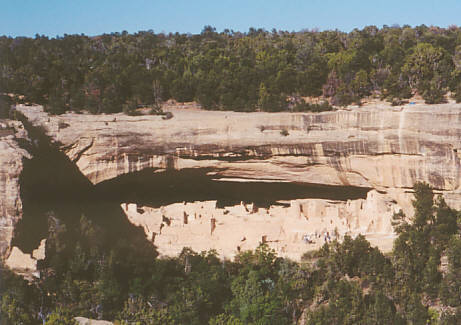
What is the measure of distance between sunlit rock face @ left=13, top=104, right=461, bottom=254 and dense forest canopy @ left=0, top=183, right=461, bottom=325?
0.68 metres

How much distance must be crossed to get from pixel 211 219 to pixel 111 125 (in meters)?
3.15

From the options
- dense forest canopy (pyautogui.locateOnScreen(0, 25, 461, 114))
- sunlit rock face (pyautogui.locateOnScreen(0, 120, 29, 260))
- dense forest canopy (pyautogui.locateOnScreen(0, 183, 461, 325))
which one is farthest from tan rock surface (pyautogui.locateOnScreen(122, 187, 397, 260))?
sunlit rock face (pyautogui.locateOnScreen(0, 120, 29, 260))

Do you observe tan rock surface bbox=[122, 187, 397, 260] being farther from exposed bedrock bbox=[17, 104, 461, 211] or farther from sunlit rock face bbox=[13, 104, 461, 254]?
exposed bedrock bbox=[17, 104, 461, 211]

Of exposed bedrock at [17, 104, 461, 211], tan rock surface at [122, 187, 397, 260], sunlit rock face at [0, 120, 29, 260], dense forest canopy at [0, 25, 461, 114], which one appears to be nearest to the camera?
sunlit rock face at [0, 120, 29, 260]

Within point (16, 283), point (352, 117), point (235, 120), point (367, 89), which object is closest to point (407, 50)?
point (367, 89)

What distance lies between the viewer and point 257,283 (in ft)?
39.0

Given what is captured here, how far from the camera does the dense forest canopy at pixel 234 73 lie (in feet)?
45.1

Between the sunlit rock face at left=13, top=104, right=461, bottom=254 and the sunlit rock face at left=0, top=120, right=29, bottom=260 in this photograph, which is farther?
the sunlit rock face at left=13, top=104, right=461, bottom=254

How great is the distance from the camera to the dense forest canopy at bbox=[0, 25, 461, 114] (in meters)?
13.7

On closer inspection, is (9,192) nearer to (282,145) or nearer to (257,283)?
(257,283)

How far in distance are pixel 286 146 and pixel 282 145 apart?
0.09m

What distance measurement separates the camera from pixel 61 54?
55.7 feet

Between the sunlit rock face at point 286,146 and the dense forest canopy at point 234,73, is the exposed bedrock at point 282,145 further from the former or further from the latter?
the dense forest canopy at point 234,73

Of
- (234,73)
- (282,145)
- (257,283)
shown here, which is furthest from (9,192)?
(234,73)
